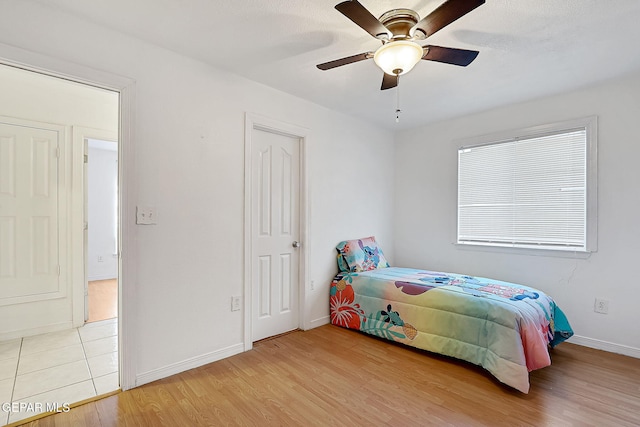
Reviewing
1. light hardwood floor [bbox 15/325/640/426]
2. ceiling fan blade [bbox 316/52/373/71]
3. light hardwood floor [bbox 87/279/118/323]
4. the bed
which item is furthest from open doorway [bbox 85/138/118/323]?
ceiling fan blade [bbox 316/52/373/71]

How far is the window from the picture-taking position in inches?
116

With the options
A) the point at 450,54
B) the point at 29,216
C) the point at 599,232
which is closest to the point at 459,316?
the point at 599,232

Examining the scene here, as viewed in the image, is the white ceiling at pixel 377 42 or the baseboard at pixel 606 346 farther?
the baseboard at pixel 606 346

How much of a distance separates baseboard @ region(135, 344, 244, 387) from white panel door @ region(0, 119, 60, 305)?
70.5 inches

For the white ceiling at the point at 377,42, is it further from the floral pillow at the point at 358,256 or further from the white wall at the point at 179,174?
the floral pillow at the point at 358,256

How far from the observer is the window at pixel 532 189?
2.96 meters

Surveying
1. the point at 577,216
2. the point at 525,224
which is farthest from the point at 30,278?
the point at 577,216

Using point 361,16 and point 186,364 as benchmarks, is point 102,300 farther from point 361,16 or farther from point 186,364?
point 361,16

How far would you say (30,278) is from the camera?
10.0 ft

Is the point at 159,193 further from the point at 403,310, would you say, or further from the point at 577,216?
the point at 577,216

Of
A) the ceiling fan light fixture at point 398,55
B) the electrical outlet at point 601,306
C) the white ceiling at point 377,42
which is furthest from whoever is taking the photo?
the electrical outlet at point 601,306

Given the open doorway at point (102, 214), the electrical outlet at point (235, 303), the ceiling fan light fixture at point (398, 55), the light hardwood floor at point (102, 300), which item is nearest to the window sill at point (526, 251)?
the ceiling fan light fixture at point (398, 55)

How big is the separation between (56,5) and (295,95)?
1.87m

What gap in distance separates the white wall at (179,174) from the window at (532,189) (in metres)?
2.35
